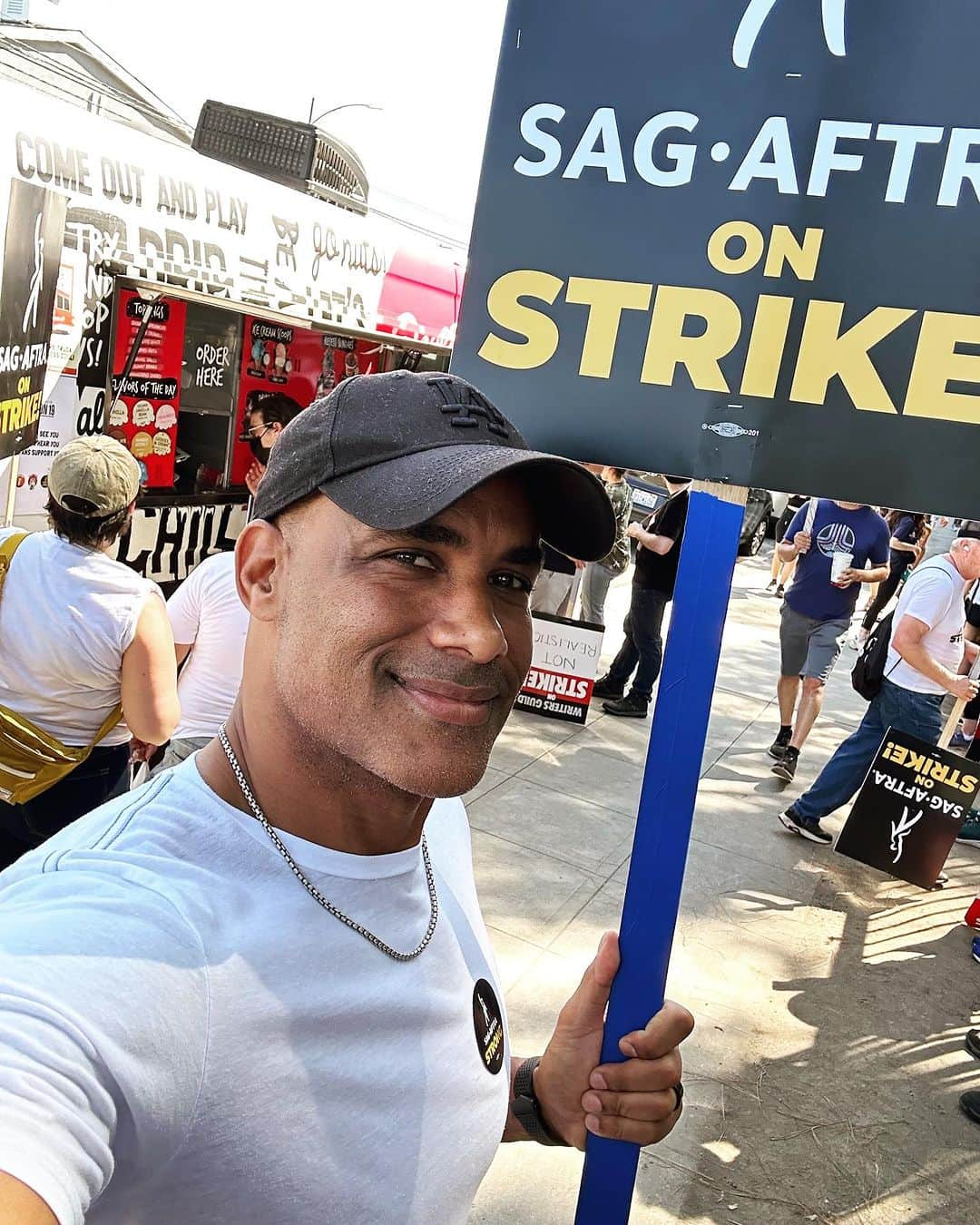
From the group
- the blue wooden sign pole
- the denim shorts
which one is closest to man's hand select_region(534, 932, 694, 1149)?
the blue wooden sign pole

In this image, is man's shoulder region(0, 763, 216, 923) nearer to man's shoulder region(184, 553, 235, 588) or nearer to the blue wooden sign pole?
the blue wooden sign pole

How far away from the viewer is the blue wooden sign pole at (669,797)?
5.02 ft

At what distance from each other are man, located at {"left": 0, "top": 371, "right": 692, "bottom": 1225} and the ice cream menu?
17.2 ft

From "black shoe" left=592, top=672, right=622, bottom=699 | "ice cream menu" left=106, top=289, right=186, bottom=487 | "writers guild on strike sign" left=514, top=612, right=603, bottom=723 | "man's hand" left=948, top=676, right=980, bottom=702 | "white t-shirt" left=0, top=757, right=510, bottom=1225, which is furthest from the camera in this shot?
"black shoe" left=592, top=672, right=622, bottom=699

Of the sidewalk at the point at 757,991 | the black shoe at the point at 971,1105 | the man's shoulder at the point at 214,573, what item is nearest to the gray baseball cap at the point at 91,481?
the man's shoulder at the point at 214,573

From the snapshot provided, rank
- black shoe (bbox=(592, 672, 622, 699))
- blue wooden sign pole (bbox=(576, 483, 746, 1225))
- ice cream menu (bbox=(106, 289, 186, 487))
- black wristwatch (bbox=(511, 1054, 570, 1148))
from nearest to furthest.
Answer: blue wooden sign pole (bbox=(576, 483, 746, 1225)), black wristwatch (bbox=(511, 1054, 570, 1148)), ice cream menu (bbox=(106, 289, 186, 487)), black shoe (bbox=(592, 672, 622, 699))

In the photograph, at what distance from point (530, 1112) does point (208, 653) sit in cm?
222

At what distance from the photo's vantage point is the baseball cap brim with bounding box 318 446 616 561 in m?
1.17

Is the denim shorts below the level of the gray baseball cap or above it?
below

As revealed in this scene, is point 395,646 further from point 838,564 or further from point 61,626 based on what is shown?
point 838,564

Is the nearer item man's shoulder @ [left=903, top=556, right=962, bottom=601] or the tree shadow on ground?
the tree shadow on ground

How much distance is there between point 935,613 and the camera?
558cm

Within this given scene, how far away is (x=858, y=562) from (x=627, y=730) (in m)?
2.23

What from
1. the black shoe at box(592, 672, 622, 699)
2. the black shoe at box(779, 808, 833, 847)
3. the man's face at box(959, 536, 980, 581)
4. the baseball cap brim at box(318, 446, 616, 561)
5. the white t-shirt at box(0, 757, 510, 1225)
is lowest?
the black shoe at box(779, 808, 833, 847)
